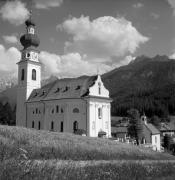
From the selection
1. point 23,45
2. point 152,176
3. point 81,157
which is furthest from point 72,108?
point 152,176

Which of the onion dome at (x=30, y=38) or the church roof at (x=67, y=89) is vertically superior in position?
the onion dome at (x=30, y=38)

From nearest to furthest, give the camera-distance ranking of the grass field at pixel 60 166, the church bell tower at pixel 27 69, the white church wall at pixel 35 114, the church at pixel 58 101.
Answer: the grass field at pixel 60 166, the church at pixel 58 101, the white church wall at pixel 35 114, the church bell tower at pixel 27 69

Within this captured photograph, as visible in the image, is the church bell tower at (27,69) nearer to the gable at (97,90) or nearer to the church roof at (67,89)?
the church roof at (67,89)

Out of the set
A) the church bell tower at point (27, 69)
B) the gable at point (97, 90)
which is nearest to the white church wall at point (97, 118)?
the gable at point (97, 90)

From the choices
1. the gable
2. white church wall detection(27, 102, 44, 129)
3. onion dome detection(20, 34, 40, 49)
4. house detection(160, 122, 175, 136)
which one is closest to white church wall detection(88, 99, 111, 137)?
the gable

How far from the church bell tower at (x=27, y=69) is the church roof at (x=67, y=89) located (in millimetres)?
4099

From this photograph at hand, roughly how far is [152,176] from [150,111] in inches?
6995

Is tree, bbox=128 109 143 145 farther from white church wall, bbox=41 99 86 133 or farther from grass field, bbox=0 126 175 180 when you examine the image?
grass field, bbox=0 126 175 180

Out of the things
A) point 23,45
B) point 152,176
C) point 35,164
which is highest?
point 23,45

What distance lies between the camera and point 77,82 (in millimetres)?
54781

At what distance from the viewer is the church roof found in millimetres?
52938

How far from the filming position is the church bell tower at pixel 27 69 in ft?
207

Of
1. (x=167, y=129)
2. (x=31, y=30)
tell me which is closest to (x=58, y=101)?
(x=31, y=30)

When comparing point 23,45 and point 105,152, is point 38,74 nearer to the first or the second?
point 23,45
